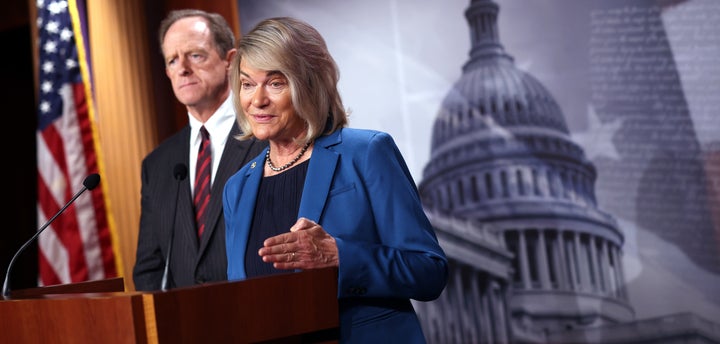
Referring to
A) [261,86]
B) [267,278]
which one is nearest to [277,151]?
[261,86]

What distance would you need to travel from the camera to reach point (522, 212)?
4168mm

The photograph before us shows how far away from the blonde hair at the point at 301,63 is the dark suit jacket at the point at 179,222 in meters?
0.73

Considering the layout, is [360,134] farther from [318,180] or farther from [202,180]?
[202,180]

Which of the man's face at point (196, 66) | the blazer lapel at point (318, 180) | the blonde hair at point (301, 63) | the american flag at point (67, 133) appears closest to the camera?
the blazer lapel at point (318, 180)

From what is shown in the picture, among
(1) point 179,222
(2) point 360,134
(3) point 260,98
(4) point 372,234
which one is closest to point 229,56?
(1) point 179,222

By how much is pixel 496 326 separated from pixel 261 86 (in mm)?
2760

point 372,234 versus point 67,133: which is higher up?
point 67,133

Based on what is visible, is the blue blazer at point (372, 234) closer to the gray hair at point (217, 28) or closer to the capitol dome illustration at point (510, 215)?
the gray hair at point (217, 28)

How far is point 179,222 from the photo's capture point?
271 cm

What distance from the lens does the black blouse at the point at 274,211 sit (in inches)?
71.9

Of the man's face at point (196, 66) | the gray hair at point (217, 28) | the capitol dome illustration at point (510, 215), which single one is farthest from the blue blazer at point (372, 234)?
the capitol dome illustration at point (510, 215)

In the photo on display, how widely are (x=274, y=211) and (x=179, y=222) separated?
3.06 ft

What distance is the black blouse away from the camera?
1827 mm

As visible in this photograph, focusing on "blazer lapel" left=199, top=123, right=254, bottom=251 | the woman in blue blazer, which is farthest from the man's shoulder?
the woman in blue blazer
